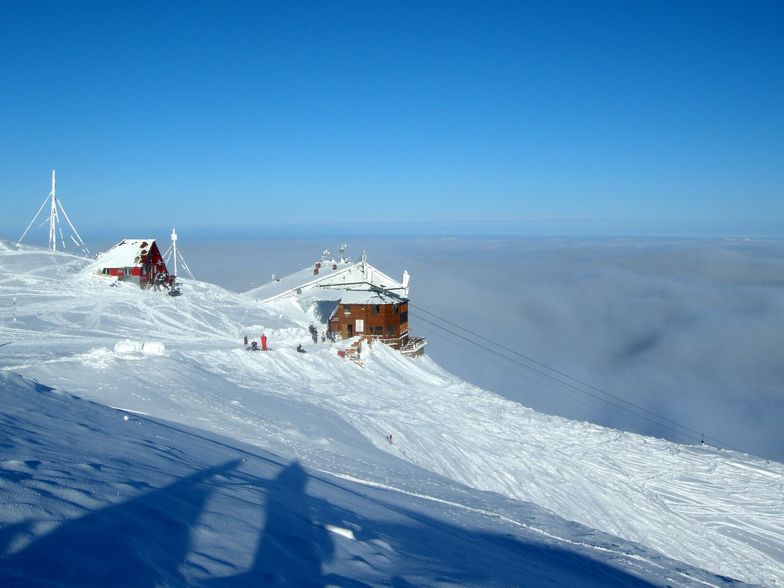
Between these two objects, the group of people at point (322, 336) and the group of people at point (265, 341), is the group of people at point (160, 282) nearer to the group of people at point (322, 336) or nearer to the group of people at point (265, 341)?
the group of people at point (265, 341)

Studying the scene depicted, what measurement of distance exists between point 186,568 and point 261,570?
66 cm

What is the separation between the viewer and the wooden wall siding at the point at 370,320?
124 feet

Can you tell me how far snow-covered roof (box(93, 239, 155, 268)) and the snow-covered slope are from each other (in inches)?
75.9

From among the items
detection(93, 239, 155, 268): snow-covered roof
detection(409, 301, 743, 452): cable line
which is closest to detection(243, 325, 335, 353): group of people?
detection(93, 239, 155, 268): snow-covered roof

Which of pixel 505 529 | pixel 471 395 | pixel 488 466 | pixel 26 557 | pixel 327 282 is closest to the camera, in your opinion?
pixel 26 557

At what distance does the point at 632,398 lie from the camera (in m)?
78.7

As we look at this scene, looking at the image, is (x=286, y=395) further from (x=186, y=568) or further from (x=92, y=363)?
(x=186, y=568)

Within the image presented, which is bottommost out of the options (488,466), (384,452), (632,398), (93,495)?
(632,398)

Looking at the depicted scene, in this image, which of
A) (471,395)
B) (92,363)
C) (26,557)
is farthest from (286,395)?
(26,557)

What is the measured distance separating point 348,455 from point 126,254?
3089 centimetres

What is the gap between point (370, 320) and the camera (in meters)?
37.8

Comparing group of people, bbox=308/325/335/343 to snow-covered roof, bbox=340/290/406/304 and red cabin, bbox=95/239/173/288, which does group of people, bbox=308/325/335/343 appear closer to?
snow-covered roof, bbox=340/290/406/304

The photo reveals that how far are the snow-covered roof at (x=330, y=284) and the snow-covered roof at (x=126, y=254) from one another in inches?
349

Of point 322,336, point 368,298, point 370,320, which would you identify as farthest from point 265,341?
point 368,298
